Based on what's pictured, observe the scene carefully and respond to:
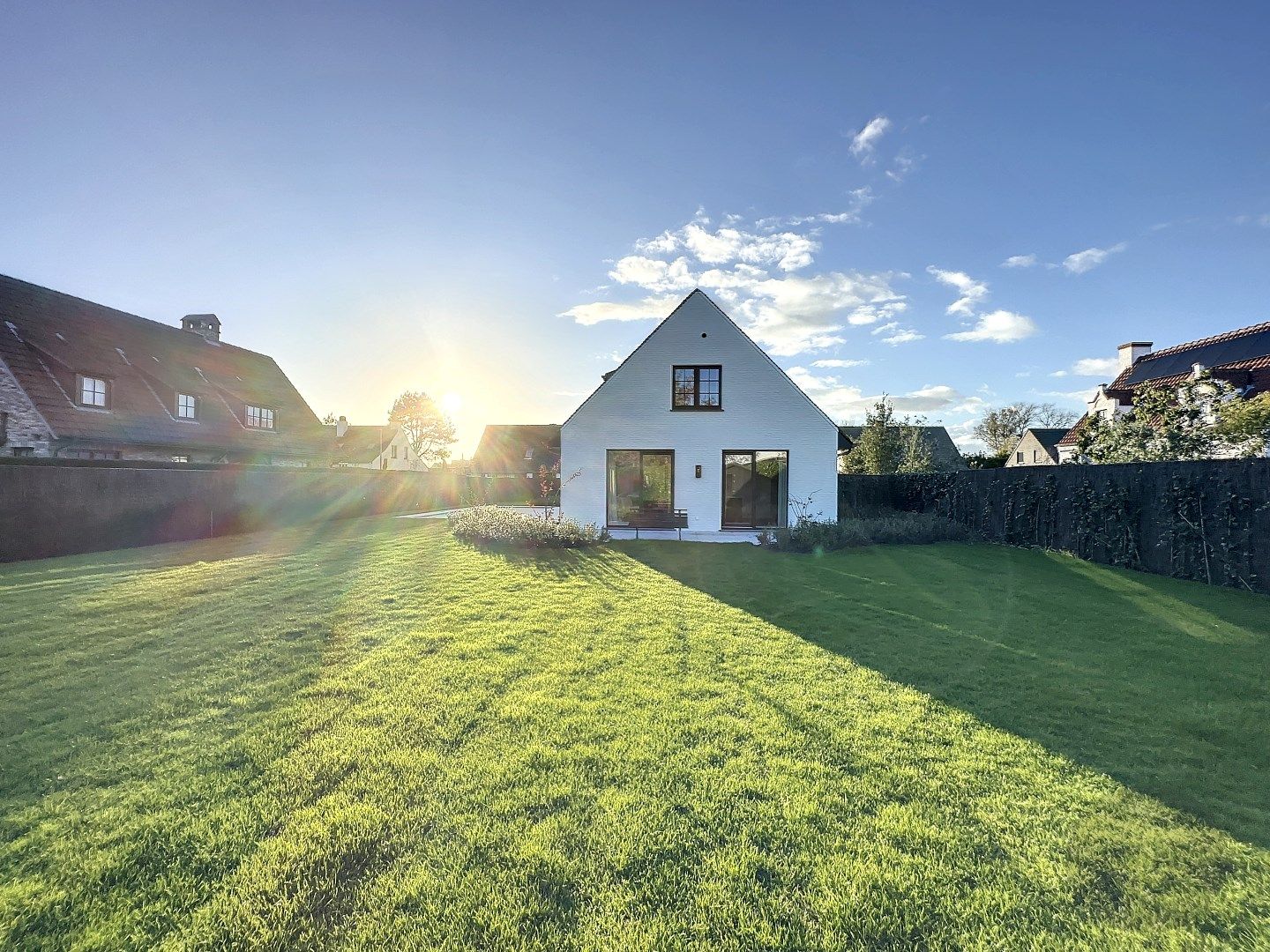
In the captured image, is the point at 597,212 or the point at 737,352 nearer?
the point at 597,212

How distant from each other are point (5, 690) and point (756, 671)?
19.4 feet

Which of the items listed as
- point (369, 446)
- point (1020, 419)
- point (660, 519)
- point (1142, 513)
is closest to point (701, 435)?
point (660, 519)

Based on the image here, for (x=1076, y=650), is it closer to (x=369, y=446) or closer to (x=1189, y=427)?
(x=1189, y=427)

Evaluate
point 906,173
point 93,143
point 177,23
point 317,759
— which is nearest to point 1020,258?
point 906,173

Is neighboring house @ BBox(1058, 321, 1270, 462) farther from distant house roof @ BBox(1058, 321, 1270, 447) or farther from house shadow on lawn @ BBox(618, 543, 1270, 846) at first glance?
house shadow on lawn @ BBox(618, 543, 1270, 846)

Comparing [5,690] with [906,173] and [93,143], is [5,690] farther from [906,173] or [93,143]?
[906,173]

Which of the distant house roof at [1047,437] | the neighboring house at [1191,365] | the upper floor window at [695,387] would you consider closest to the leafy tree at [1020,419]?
the distant house roof at [1047,437]

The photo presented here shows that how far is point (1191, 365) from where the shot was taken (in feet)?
53.9

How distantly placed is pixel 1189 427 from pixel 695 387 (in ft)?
33.8

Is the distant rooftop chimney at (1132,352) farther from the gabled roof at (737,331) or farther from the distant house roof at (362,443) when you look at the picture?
the distant house roof at (362,443)

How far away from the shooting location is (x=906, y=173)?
392 inches

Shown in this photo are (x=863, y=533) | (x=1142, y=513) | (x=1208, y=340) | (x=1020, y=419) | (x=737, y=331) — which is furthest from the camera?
(x=1020, y=419)

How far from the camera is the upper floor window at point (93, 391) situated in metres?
15.8

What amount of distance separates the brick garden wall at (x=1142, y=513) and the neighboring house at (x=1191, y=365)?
9.70 ft
